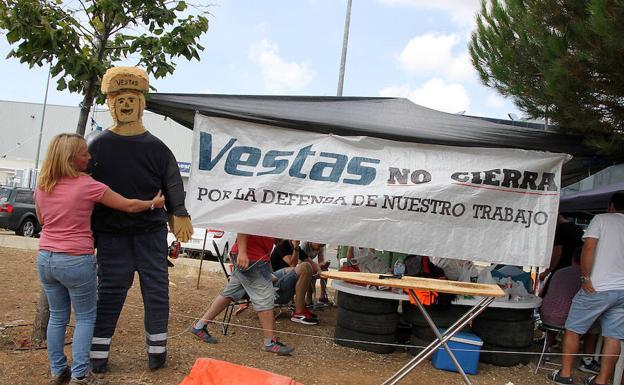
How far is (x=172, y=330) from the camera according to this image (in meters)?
5.60

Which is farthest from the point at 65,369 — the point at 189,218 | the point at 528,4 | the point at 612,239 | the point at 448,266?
the point at 528,4

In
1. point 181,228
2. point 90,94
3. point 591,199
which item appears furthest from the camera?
Answer: point 591,199

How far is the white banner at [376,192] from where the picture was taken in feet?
15.8

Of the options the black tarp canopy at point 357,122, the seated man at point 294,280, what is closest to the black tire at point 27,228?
the seated man at point 294,280

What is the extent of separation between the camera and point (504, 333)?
529cm

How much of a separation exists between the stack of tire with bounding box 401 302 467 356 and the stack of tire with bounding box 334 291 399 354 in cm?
19

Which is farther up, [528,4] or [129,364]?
[528,4]

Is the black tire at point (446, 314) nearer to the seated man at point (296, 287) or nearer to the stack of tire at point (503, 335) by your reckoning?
the stack of tire at point (503, 335)

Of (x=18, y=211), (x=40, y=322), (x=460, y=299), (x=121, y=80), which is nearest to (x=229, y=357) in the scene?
(x=40, y=322)

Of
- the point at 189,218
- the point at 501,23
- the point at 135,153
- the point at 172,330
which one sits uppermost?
the point at 501,23

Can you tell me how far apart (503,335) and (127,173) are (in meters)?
3.67

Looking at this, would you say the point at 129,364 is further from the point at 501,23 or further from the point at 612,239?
the point at 501,23

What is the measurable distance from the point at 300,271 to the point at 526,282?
2506 mm

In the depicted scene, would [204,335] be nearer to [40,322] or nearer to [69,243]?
[40,322]
